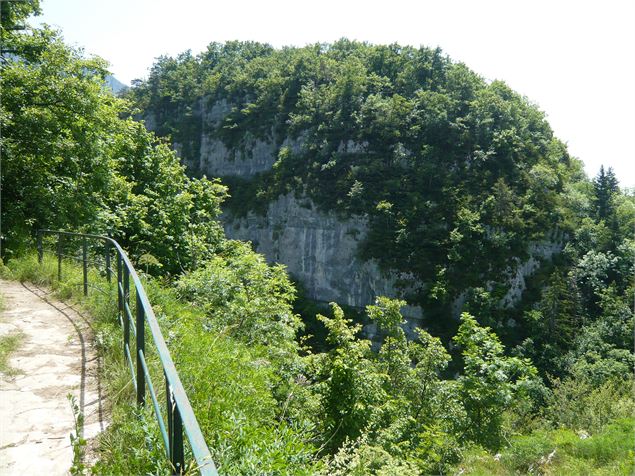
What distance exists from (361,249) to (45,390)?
141 ft

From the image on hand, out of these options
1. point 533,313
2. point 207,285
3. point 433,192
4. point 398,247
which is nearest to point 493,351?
point 207,285

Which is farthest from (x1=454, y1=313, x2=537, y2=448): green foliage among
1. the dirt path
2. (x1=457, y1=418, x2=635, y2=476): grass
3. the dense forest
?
the dirt path

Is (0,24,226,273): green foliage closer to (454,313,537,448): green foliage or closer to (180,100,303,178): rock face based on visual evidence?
(454,313,537,448): green foliage

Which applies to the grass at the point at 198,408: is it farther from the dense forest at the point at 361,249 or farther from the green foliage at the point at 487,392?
the green foliage at the point at 487,392

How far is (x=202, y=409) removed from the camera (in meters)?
2.64

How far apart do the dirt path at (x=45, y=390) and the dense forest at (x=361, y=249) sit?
0.23m

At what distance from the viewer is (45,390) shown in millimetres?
3215

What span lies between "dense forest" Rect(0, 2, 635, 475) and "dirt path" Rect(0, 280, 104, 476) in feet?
0.76

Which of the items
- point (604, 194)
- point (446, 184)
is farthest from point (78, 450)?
point (604, 194)

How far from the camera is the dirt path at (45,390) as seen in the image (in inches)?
96.8

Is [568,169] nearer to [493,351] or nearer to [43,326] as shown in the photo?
[493,351]

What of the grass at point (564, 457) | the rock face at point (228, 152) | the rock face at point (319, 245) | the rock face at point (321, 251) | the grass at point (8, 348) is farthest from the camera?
the rock face at point (228, 152)

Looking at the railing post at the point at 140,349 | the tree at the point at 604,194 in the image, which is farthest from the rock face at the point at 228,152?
the railing post at the point at 140,349

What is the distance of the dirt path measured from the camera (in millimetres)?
2459
